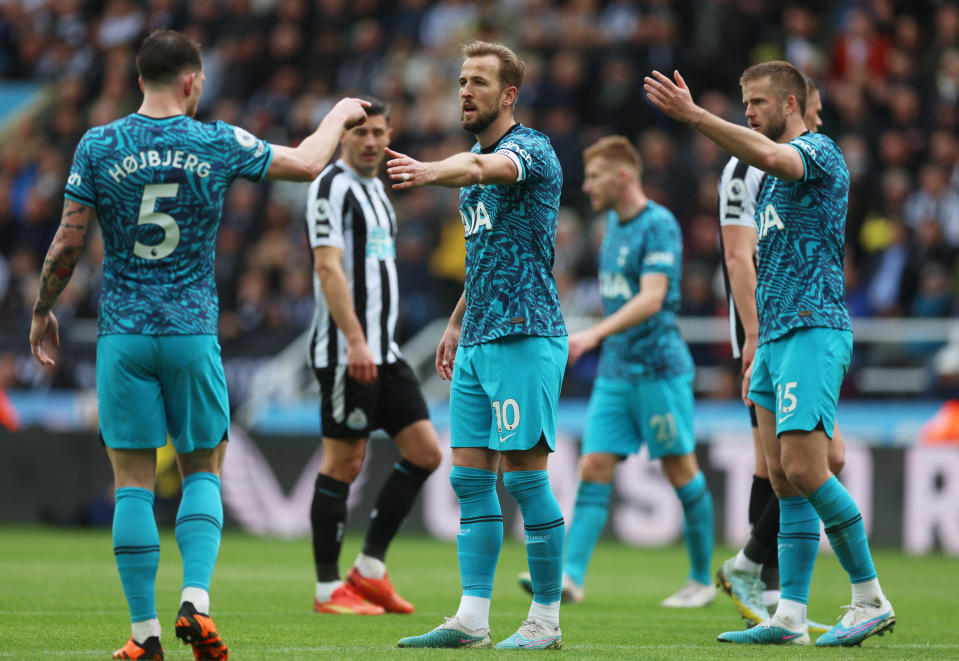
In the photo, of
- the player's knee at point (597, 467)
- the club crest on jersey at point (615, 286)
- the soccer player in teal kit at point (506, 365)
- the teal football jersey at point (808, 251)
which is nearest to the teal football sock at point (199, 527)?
the soccer player in teal kit at point (506, 365)

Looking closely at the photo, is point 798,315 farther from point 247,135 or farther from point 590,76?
point 590,76

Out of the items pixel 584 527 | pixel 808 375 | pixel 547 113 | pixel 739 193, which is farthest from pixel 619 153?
pixel 547 113

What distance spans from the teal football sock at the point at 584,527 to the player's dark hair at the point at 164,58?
14.1ft

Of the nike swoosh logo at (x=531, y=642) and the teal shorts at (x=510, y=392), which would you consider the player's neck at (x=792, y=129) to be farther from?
the nike swoosh logo at (x=531, y=642)

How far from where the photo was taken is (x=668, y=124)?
17719 mm

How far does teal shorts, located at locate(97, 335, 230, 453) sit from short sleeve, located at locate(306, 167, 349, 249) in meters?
2.38

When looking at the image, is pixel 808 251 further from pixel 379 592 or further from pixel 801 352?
pixel 379 592

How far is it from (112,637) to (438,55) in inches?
580

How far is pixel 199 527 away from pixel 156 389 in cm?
58

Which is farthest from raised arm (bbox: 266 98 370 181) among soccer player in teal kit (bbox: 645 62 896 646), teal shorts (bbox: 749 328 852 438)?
teal shorts (bbox: 749 328 852 438)

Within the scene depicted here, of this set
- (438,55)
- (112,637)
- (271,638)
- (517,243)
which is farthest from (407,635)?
(438,55)

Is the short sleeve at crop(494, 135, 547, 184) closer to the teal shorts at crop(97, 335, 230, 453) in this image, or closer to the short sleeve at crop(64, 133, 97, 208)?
the teal shorts at crop(97, 335, 230, 453)

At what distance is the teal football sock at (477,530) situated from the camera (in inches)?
241

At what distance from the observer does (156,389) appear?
5.61 meters
